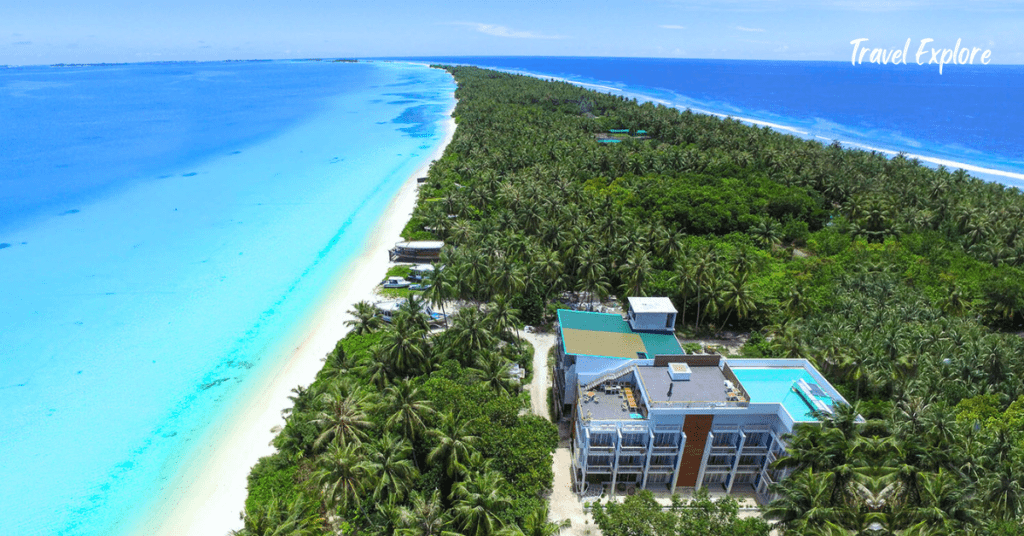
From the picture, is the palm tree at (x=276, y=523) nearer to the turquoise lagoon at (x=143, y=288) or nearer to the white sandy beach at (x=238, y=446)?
the white sandy beach at (x=238, y=446)

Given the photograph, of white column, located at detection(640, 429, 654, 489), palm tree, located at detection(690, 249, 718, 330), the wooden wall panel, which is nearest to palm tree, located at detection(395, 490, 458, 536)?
white column, located at detection(640, 429, 654, 489)

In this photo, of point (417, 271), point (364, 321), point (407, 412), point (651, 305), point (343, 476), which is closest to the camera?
point (343, 476)

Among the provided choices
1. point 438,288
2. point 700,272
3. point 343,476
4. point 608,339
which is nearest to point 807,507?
point 608,339

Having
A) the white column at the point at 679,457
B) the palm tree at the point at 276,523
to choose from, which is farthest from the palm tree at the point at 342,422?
the white column at the point at 679,457

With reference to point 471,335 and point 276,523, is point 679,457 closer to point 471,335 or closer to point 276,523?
point 471,335

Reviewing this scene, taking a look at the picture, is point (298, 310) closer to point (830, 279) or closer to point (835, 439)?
point (835, 439)

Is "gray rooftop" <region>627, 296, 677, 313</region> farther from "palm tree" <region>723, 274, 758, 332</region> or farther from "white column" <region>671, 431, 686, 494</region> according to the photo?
"white column" <region>671, 431, 686, 494</region>
